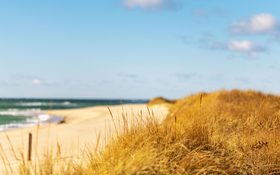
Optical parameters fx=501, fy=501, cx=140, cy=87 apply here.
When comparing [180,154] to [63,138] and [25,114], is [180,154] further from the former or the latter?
[25,114]

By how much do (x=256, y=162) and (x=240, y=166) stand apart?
1.02ft

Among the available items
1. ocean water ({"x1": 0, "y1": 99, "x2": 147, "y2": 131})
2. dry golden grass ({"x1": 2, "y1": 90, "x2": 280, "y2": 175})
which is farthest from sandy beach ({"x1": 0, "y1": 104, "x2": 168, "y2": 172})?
ocean water ({"x1": 0, "y1": 99, "x2": 147, "y2": 131})

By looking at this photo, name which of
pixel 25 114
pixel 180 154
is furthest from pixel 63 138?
pixel 25 114

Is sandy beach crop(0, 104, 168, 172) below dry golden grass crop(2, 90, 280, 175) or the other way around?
below

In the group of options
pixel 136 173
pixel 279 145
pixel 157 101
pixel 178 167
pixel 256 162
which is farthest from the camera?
pixel 157 101

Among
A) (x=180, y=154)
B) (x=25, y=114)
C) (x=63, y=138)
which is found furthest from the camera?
(x=25, y=114)

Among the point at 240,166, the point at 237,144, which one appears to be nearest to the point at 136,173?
the point at 240,166

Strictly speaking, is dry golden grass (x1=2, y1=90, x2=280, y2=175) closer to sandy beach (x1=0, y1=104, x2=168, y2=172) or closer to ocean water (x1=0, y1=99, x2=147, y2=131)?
sandy beach (x1=0, y1=104, x2=168, y2=172)

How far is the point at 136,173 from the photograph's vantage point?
5234 mm

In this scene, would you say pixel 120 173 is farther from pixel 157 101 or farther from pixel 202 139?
pixel 157 101

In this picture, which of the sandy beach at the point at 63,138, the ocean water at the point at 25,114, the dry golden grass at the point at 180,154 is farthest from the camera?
the ocean water at the point at 25,114

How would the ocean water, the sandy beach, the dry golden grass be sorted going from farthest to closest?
the ocean water → the sandy beach → the dry golden grass

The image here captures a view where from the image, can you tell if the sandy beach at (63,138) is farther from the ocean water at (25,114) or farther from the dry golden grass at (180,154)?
the ocean water at (25,114)

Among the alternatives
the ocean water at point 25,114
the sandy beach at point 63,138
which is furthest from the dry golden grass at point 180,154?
the ocean water at point 25,114
